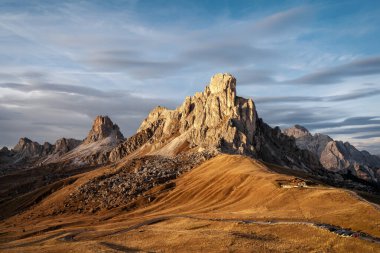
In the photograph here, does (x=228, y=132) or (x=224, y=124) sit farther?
(x=224, y=124)

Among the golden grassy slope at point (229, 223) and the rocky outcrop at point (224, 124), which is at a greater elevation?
the rocky outcrop at point (224, 124)

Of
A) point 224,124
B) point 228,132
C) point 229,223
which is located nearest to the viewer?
point 229,223

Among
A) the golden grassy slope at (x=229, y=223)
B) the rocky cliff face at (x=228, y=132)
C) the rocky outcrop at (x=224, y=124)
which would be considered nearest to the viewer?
the golden grassy slope at (x=229, y=223)

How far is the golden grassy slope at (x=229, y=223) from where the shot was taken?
156 ft

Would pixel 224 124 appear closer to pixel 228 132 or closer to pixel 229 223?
pixel 228 132

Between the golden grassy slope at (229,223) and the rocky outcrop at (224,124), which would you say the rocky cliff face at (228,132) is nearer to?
the rocky outcrop at (224,124)

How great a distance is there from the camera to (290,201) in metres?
74.0

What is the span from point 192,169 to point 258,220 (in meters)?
77.3

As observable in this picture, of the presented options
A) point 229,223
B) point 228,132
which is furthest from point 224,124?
point 229,223

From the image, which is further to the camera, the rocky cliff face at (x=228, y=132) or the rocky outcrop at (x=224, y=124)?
the rocky cliff face at (x=228, y=132)

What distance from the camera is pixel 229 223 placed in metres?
60.9

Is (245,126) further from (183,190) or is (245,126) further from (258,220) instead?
(258,220)

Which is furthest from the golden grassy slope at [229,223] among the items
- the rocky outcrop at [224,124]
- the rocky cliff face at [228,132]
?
the rocky cliff face at [228,132]

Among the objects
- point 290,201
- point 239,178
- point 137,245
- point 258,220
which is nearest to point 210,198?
point 239,178
